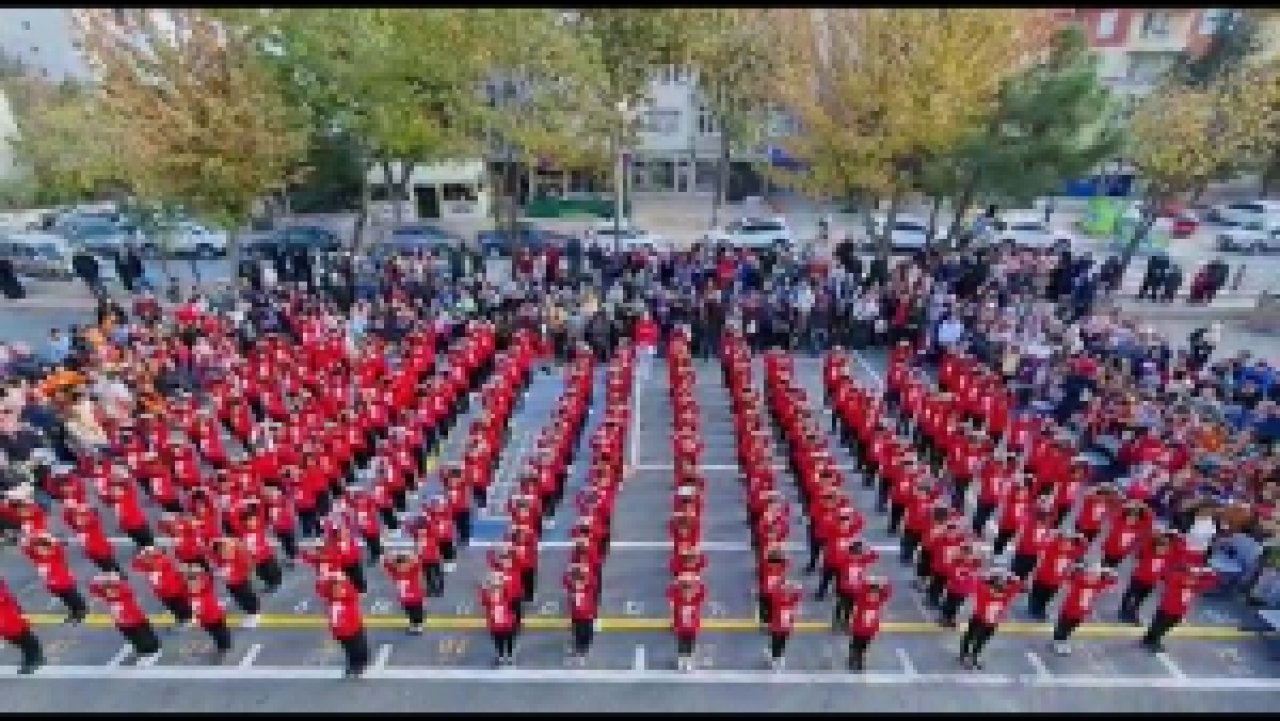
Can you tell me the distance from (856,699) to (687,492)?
286 cm

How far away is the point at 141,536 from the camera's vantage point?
A: 10.5 meters

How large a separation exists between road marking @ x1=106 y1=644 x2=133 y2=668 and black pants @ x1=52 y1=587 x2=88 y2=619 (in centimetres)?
83

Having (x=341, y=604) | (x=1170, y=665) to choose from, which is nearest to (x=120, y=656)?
(x=341, y=604)

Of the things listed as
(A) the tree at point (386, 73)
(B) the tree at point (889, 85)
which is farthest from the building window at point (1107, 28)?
(A) the tree at point (386, 73)

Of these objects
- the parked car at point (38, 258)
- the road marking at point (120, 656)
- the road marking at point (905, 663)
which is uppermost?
the parked car at point (38, 258)

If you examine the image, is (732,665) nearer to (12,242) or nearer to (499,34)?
(499,34)

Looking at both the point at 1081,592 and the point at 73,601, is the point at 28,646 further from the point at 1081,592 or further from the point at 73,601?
the point at 1081,592

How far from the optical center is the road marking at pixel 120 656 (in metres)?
8.79

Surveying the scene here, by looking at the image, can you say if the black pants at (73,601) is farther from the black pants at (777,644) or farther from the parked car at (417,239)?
the parked car at (417,239)

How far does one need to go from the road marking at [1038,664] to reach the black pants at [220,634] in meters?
8.82

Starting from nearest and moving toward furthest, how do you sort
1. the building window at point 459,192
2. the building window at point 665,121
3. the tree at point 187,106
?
the tree at point 187,106, the building window at point 459,192, the building window at point 665,121

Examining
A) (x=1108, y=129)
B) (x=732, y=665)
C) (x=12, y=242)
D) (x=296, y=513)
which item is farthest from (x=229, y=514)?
(x=1108, y=129)

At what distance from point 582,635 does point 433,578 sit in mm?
2106

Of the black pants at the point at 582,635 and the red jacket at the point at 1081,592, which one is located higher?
the red jacket at the point at 1081,592
